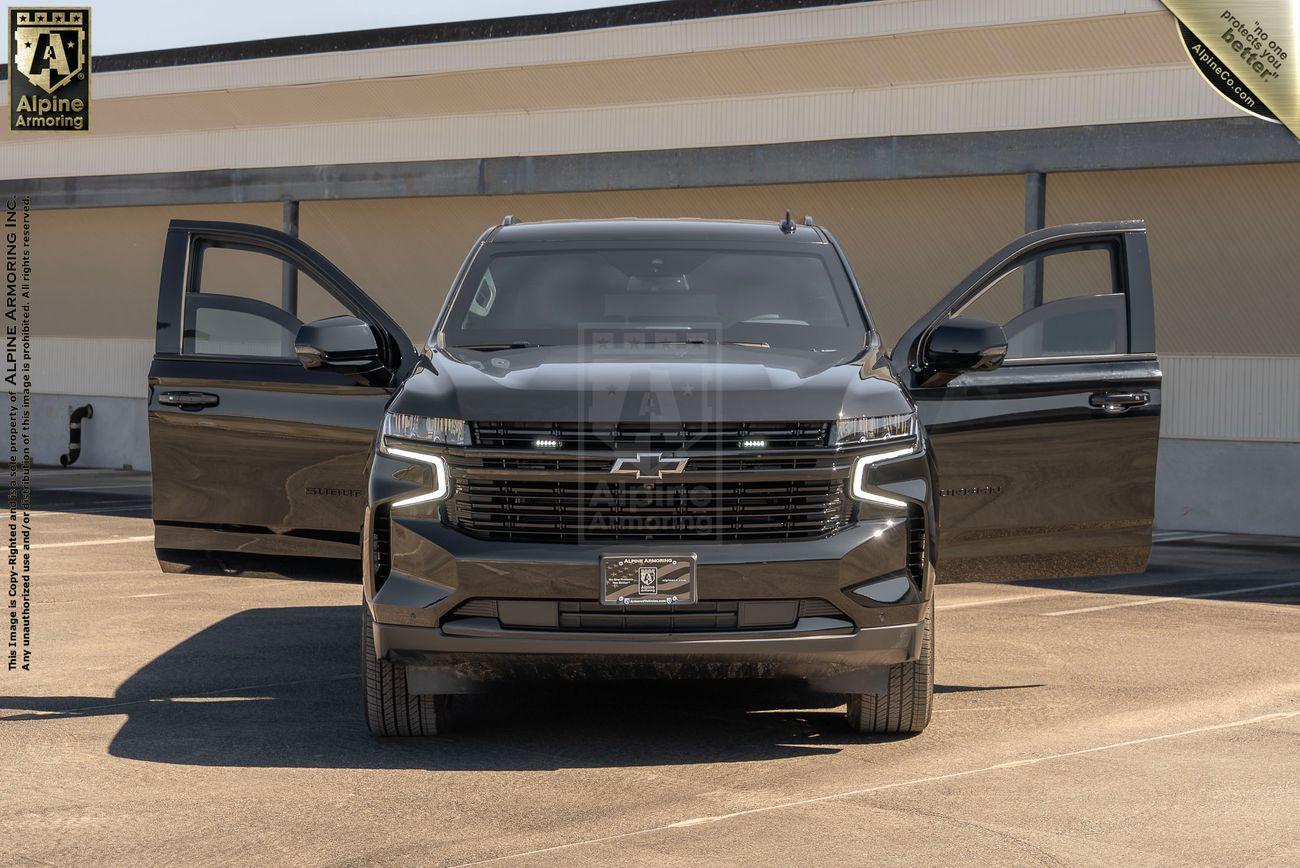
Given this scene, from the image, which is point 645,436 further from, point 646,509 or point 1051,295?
point 1051,295

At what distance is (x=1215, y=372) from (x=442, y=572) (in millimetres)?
15860

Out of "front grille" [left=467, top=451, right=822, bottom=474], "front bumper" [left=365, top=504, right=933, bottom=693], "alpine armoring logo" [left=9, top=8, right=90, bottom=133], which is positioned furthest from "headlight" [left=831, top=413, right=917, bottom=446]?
"alpine armoring logo" [left=9, top=8, right=90, bottom=133]

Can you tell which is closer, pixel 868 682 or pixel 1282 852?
pixel 1282 852

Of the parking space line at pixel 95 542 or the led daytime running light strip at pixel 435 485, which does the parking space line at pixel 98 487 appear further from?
the led daytime running light strip at pixel 435 485

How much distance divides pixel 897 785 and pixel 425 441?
81.6 inches

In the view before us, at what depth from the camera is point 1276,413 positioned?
66.5 ft

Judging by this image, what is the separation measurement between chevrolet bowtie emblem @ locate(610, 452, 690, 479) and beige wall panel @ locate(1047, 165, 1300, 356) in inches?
605

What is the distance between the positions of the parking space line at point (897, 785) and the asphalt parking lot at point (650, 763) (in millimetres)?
18

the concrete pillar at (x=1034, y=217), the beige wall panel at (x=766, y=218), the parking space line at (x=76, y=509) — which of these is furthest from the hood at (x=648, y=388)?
the beige wall panel at (x=766, y=218)

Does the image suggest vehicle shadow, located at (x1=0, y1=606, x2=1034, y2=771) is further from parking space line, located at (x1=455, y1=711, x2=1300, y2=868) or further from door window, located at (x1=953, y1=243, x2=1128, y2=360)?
door window, located at (x1=953, y1=243, x2=1128, y2=360)

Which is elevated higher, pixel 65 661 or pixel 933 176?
pixel 933 176

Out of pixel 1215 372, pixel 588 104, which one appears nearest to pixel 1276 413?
pixel 1215 372

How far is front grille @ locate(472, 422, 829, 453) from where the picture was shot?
656 cm

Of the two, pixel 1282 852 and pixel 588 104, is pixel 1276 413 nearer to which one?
pixel 588 104
